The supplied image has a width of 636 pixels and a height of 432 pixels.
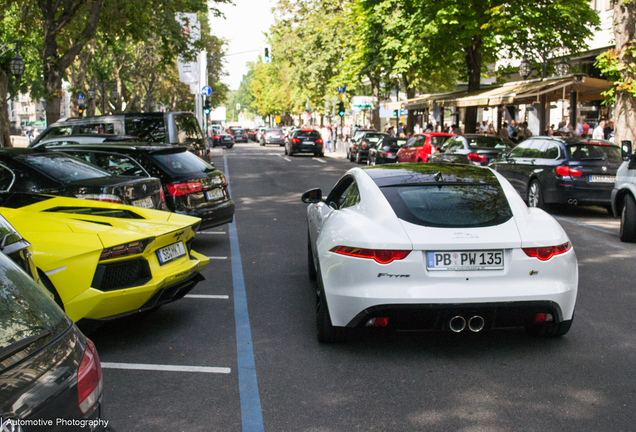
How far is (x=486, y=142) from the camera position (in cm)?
1931

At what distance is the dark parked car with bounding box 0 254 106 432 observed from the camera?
2020 mm

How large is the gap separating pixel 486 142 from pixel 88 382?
18027 millimetres

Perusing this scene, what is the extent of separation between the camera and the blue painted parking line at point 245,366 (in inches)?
Result: 154

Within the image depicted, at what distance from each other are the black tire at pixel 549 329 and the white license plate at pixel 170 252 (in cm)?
293

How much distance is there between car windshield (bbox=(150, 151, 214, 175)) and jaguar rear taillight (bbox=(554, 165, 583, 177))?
7023mm

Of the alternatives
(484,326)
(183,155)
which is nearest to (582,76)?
(183,155)

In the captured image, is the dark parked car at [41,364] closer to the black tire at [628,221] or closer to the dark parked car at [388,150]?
the black tire at [628,221]

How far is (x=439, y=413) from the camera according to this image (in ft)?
13.0

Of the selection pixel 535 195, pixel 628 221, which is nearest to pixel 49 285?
pixel 628 221

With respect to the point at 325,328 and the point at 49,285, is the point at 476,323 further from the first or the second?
the point at 49,285

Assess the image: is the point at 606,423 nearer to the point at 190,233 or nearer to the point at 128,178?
the point at 190,233

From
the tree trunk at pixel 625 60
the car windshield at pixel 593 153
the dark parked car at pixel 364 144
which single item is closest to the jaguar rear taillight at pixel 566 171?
the car windshield at pixel 593 153

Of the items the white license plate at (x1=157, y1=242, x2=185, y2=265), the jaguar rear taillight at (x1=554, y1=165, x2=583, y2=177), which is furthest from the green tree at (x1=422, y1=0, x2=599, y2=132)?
the white license plate at (x1=157, y1=242, x2=185, y2=265)

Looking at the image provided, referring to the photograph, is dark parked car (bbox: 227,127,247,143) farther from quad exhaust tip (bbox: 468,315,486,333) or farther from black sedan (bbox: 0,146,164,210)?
quad exhaust tip (bbox: 468,315,486,333)
